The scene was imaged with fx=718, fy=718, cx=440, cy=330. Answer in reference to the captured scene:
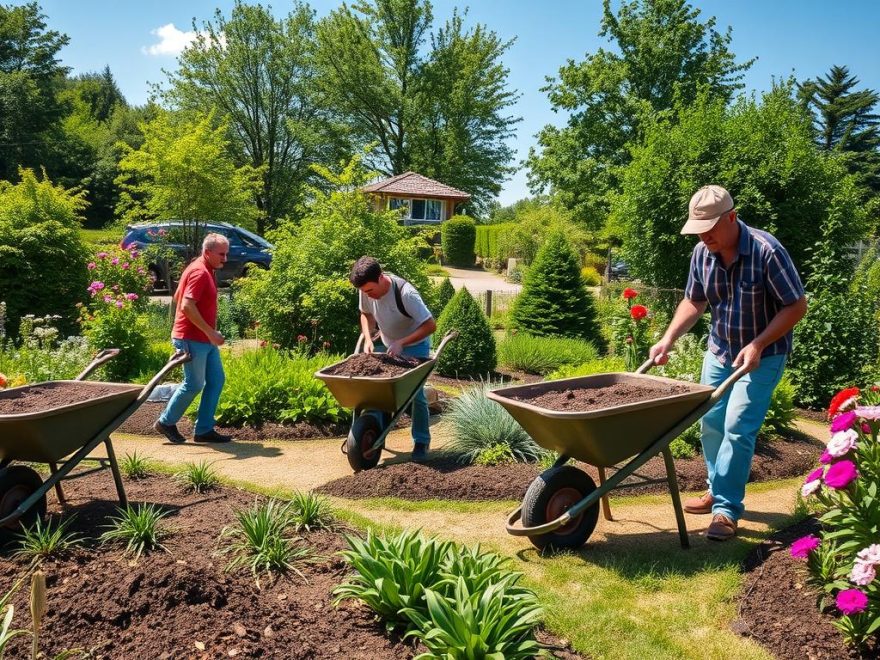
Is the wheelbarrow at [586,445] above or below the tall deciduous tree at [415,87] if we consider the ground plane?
below

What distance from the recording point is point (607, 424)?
3.22 meters

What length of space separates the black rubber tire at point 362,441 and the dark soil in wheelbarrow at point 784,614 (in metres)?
2.52

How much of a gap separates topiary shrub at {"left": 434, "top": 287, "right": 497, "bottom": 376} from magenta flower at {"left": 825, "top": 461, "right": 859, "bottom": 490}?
20.9 ft

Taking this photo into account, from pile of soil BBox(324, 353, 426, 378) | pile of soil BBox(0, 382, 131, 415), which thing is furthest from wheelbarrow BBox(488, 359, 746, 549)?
pile of soil BBox(0, 382, 131, 415)

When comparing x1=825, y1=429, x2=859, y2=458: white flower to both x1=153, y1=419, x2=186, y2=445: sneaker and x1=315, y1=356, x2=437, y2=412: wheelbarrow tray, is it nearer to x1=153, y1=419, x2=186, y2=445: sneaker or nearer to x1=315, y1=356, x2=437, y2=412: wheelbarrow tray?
x1=315, y1=356, x2=437, y2=412: wheelbarrow tray

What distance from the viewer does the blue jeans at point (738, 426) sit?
3.67m

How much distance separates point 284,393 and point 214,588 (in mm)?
3792

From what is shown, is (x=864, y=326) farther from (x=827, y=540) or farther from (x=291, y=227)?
(x=291, y=227)

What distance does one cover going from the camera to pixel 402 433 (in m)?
6.41

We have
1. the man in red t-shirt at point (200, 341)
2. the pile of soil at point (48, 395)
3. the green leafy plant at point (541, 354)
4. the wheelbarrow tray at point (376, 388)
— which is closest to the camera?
the pile of soil at point (48, 395)

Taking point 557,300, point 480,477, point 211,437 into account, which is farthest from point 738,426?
point 557,300

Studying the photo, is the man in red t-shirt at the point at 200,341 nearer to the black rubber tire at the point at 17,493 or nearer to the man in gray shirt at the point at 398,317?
the man in gray shirt at the point at 398,317

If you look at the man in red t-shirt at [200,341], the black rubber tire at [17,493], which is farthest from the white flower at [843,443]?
the man in red t-shirt at [200,341]

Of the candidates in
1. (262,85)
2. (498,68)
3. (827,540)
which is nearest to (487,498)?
(827,540)
